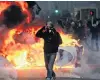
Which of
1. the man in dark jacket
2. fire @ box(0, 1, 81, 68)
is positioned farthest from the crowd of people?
the man in dark jacket

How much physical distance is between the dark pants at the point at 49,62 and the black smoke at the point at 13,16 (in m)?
1.21

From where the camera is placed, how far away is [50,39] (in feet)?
63.4

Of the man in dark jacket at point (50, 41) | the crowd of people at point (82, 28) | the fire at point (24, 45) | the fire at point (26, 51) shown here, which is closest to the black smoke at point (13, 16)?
the fire at point (24, 45)

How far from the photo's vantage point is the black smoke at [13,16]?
64.1 ft

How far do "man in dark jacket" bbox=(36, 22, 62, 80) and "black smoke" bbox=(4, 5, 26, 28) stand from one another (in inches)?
25.4

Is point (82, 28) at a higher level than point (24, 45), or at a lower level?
higher

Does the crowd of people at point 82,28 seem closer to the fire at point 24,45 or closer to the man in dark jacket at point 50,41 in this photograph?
the fire at point 24,45

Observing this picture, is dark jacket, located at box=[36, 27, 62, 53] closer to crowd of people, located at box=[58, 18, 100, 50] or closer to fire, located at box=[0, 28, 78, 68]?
fire, located at box=[0, 28, 78, 68]

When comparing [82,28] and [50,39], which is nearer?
[50,39]

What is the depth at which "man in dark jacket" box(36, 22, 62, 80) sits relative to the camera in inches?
761

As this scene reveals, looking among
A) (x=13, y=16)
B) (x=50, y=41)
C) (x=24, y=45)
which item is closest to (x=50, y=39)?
(x=50, y=41)

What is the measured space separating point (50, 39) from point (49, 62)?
64 centimetres

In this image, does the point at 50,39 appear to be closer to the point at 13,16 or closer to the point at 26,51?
the point at 26,51

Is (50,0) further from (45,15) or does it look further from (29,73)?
(29,73)
